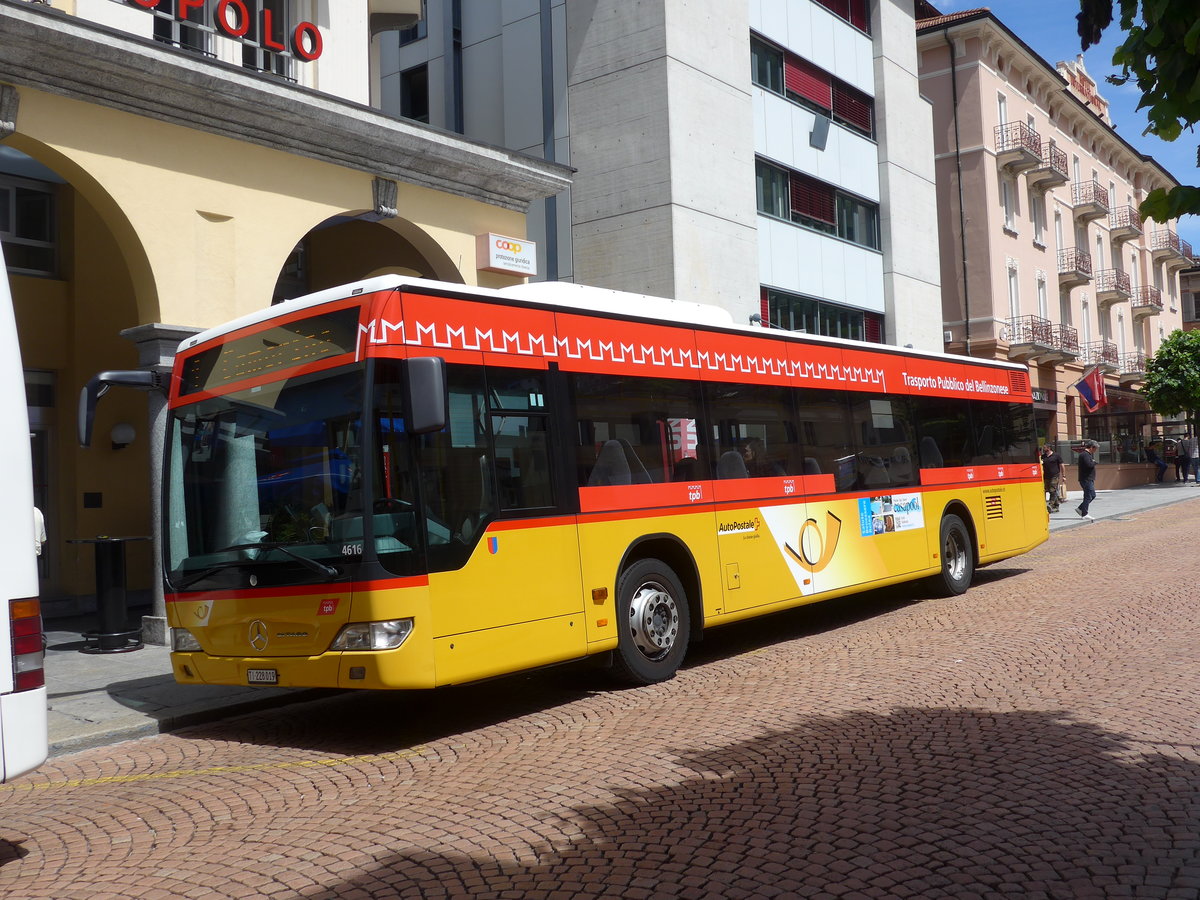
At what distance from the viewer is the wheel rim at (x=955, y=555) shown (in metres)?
13.2

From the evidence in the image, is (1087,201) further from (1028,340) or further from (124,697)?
(124,697)

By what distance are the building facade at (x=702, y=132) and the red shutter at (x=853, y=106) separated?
0.06m

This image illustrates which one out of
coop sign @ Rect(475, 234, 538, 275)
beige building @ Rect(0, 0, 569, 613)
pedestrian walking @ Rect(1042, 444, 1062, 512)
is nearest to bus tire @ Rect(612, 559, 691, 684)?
beige building @ Rect(0, 0, 569, 613)

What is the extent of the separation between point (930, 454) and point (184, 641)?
28.7ft

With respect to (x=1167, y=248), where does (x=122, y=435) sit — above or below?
below

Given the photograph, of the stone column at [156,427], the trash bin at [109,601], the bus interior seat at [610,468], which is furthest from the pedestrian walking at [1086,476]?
the trash bin at [109,601]

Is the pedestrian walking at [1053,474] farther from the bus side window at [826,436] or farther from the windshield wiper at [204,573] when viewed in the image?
the windshield wiper at [204,573]

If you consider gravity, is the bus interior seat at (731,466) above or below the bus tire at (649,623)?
above

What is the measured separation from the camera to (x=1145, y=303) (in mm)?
54500

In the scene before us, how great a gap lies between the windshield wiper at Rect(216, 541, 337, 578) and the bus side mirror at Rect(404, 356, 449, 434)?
1061 mm

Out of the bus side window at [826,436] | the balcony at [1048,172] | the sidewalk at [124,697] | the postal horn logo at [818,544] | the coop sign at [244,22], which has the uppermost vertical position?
the balcony at [1048,172]

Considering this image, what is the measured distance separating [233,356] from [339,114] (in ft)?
21.6

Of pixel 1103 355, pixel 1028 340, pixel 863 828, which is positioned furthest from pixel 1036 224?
pixel 863 828

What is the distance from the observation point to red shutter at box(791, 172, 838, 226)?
25125mm
